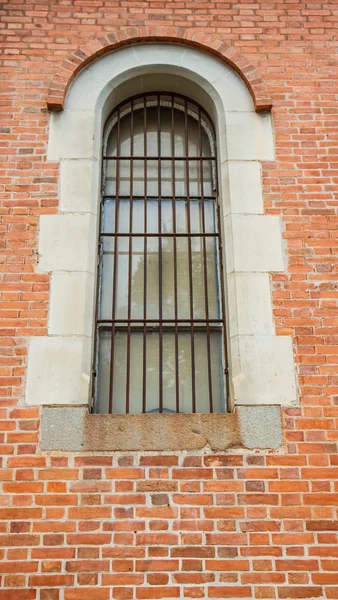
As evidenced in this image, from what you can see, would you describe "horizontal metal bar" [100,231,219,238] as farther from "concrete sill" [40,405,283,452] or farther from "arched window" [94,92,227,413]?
"concrete sill" [40,405,283,452]

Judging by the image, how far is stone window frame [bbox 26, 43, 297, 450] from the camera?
3910 mm

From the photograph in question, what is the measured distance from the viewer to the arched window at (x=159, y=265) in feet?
13.8

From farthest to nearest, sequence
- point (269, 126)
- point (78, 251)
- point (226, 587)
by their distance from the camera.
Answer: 1. point (269, 126)
2. point (78, 251)
3. point (226, 587)

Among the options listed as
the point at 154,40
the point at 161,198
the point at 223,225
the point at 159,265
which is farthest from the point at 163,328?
the point at 154,40

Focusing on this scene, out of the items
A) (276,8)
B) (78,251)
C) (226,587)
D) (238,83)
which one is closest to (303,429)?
(226,587)

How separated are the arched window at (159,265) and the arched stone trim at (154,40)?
0.45m

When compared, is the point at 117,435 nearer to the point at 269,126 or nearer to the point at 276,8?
the point at 269,126

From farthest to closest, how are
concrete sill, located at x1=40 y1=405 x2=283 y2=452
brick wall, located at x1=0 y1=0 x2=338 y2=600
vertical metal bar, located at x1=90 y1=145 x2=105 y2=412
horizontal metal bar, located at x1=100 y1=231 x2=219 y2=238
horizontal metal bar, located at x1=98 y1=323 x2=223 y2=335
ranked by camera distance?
1. horizontal metal bar, located at x1=100 y1=231 x2=219 y2=238
2. horizontal metal bar, located at x1=98 y1=323 x2=223 y2=335
3. vertical metal bar, located at x1=90 y1=145 x2=105 y2=412
4. concrete sill, located at x1=40 y1=405 x2=283 y2=452
5. brick wall, located at x1=0 y1=0 x2=338 y2=600

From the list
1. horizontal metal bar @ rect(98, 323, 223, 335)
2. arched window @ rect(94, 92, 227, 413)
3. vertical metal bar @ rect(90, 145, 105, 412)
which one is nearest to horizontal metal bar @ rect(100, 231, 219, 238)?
arched window @ rect(94, 92, 227, 413)

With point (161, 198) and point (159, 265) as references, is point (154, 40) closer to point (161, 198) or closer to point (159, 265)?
point (161, 198)

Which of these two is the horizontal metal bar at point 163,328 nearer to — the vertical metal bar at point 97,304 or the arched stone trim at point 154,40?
the vertical metal bar at point 97,304

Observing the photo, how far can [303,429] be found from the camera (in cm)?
377

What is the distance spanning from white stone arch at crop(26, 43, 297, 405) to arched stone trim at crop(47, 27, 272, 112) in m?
0.06

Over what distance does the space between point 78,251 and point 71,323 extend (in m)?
0.55
